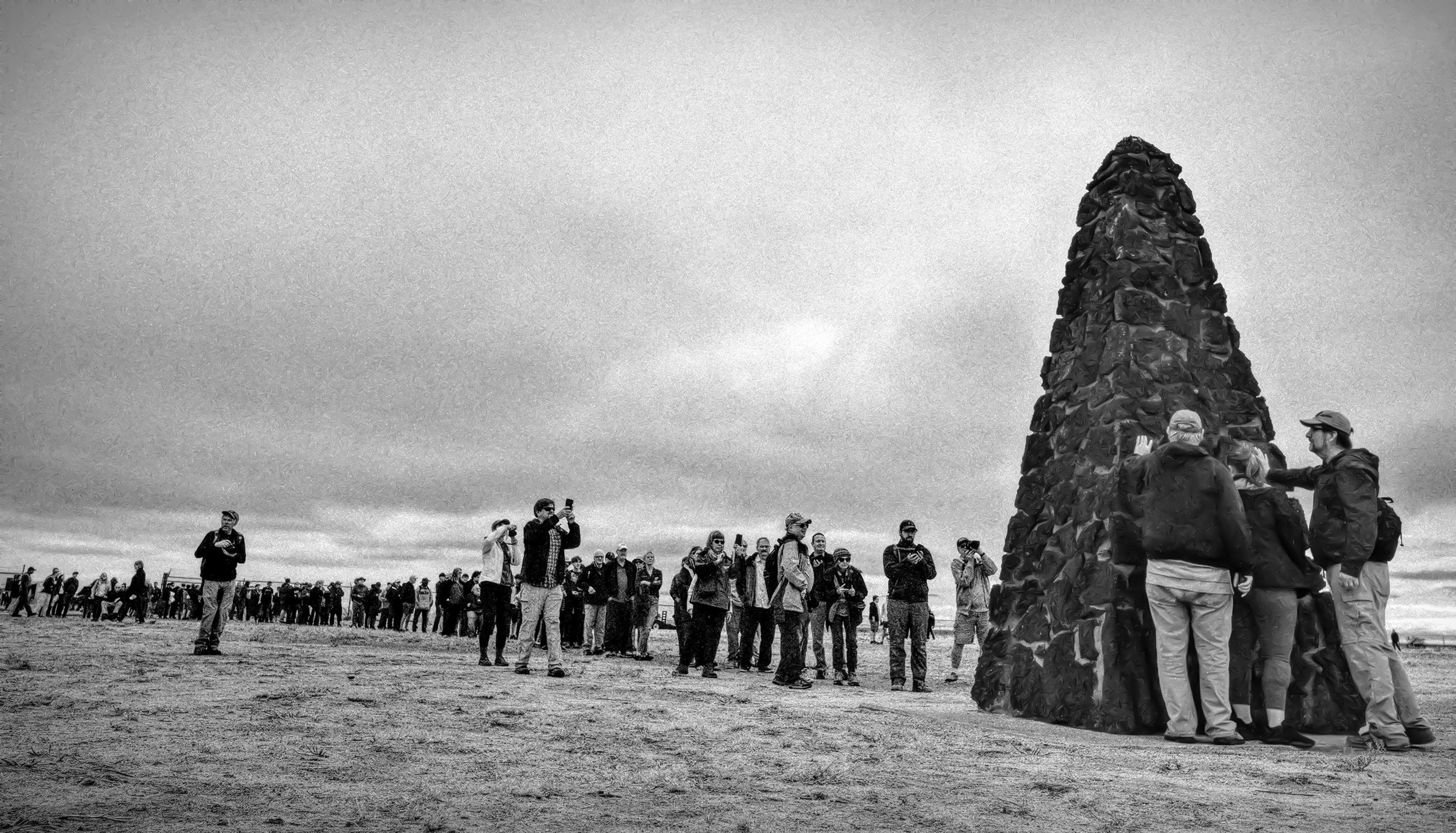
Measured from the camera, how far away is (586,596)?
1684 cm

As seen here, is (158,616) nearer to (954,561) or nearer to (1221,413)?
(954,561)

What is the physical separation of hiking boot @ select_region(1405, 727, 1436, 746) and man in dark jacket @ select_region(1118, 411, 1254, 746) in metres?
1.32

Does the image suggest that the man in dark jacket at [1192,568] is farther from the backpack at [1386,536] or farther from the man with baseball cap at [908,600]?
the man with baseball cap at [908,600]

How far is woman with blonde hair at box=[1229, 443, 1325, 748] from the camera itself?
23.2 feet

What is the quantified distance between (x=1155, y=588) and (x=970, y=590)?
21.4 feet

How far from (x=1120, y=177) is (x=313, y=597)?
3130 cm

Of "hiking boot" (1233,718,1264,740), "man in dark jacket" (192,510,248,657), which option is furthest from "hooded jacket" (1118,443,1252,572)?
"man in dark jacket" (192,510,248,657)

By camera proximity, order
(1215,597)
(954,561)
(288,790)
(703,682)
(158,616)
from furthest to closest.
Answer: (158,616) → (954,561) → (703,682) → (1215,597) → (288,790)

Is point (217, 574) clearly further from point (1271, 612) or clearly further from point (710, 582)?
point (1271, 612)

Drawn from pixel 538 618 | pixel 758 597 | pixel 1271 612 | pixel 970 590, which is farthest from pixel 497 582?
pixel 1271 612

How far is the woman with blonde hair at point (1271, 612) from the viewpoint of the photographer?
706cm

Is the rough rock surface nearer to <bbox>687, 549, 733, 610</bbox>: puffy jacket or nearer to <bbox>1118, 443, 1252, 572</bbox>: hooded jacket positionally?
<bbox>1118, 443, 1252, 572</bbox>: hooded jacket

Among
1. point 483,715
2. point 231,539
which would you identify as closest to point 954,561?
point 483,715

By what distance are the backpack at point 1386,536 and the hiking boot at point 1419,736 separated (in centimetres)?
126
